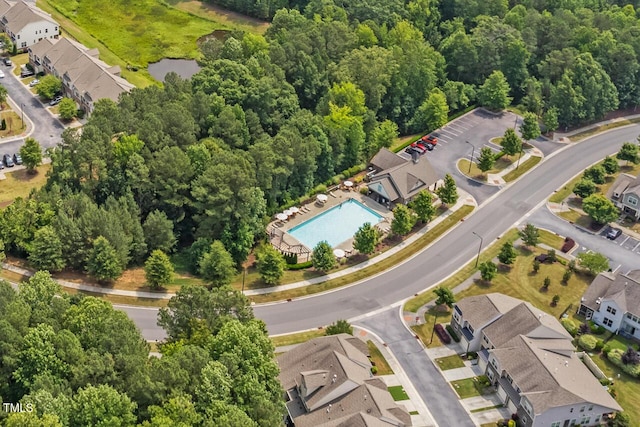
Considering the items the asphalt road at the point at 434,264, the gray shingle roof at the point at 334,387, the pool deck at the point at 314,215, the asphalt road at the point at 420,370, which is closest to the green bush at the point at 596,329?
the asphalt road at the point at 434,264

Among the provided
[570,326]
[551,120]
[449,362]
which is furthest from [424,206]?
[551,120]

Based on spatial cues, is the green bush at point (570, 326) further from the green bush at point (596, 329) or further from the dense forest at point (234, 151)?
the dense forest at point (234, 151)

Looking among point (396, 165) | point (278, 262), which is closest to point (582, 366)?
point (278, 262)

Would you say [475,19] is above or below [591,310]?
above

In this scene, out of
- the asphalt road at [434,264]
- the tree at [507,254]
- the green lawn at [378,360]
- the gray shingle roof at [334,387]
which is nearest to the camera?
the gray shingle roof at [334,387]

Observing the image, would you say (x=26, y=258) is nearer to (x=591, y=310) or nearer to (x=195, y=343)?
(x=195, y=343)

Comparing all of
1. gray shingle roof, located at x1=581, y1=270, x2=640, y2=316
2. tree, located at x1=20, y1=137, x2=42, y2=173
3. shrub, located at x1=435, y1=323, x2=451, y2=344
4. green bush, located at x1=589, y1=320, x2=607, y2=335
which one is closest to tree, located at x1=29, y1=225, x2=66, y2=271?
tree, located at x1=20, y1=137, x2=42, y2=173

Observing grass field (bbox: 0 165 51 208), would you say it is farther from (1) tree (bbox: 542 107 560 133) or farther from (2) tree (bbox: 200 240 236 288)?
(1) tree (bbox: 542 107 560 133)
